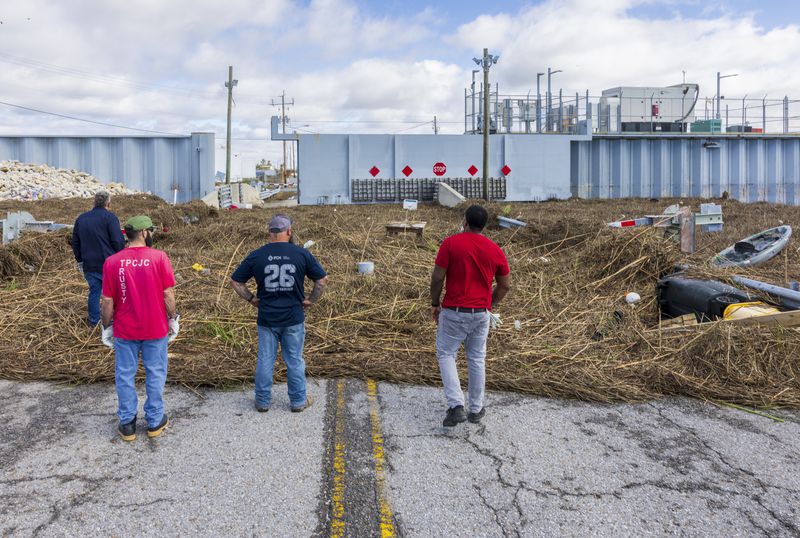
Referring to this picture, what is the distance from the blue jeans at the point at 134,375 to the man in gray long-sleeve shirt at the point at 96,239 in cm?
291

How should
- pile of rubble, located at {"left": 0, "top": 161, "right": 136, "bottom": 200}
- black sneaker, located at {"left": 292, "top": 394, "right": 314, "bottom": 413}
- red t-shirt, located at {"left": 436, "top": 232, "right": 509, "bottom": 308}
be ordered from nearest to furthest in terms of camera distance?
red t-shirt, located at {"left": 436, "top": 232, "right": 509, "bottom": 308}, black sneaker, located at {"left": 292, "top": 394, "right": 314, "bottom": 413}, pile of rubble, located at {"left": 0, "top": 161, "right": 136, "bottom": 200}

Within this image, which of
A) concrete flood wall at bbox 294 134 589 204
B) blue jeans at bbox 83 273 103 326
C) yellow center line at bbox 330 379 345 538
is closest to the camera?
yellow center line at bbox 330 379 345 538

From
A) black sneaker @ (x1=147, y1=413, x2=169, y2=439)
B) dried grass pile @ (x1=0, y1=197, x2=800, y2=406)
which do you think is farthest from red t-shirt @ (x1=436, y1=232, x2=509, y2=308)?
black sneaker @ (x1=147, y1=413, x2=169, y2=439)

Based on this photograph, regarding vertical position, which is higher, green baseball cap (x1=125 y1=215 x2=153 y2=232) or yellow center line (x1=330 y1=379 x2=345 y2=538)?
green baseball cap (x1=125 y1=215 x2=153 y2=232)

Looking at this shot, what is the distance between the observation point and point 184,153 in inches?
1308

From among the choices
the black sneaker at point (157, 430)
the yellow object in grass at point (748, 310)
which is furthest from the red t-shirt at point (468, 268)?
the yellow object in grass at point (748, 310)

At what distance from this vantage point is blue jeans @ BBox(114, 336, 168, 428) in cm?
492

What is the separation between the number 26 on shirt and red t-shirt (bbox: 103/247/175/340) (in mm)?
807

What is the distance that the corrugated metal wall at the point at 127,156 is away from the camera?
108 ft

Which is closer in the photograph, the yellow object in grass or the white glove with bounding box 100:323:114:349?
the white glove with bounding box 100:323:114:349

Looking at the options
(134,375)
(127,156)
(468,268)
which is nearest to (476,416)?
(468,268)

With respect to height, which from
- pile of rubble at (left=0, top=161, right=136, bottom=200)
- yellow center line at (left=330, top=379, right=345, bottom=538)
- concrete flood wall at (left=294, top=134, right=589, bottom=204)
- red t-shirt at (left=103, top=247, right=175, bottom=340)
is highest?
concrete flood wall at (left=294, top=134, right=589, bottom=204)

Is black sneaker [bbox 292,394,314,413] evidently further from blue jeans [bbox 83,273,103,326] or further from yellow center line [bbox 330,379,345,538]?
blue jeans [bbox 83,273,103,326]

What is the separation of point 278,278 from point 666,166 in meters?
33.8
